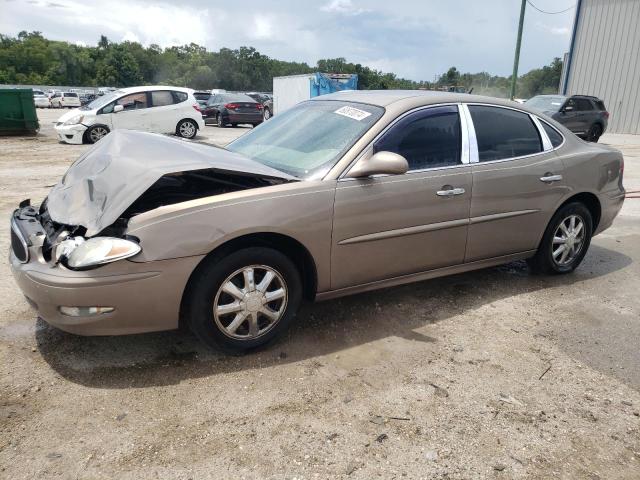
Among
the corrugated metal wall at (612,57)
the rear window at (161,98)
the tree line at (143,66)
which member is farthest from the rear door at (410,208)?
the tree line at (143,66)

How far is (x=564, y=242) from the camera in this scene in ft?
14.7

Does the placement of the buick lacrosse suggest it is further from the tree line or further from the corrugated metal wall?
the tree line

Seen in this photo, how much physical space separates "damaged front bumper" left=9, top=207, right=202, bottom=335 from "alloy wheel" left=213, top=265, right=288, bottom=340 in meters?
0.25

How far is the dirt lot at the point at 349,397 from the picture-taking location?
225cm

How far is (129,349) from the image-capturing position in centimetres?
313

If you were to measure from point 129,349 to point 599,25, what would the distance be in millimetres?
26292

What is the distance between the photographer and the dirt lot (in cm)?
225

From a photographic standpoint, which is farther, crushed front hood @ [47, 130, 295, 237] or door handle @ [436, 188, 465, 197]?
door handle @ [436, 188, 465, 197]

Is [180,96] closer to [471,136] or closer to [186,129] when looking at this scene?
[186,129]

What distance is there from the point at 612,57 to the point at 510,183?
23529mm

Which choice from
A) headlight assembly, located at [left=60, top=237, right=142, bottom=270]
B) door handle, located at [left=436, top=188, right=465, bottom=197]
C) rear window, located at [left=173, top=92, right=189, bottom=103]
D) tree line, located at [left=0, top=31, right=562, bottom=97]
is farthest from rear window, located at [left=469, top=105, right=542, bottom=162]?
tree line, located at [left=0, top=31, right=562, bottom=97]

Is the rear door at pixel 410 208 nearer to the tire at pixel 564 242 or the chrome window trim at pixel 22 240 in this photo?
the tire at pixel 564 242

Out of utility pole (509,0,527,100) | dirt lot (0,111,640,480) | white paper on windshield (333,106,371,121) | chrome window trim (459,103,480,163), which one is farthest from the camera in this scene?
utility pole (509,0,527,100)

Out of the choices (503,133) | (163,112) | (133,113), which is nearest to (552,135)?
(503,133)
